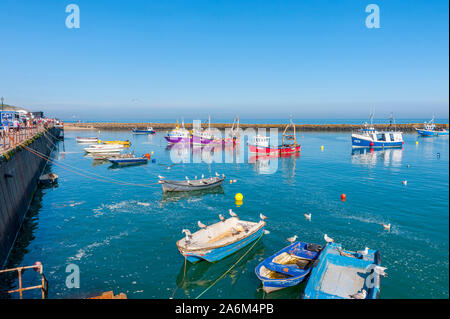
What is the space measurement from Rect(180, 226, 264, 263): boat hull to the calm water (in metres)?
0.60

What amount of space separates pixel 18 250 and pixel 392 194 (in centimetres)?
4175

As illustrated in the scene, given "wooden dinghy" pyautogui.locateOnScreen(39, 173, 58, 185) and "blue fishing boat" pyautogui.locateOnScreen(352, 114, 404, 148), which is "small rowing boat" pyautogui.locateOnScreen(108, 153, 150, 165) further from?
"blue fishing boat" pyautogui.locateOnScreen(352, 114, 404, 148)

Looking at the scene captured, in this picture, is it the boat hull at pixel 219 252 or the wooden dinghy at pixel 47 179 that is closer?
the boat hull at pixel 219 252

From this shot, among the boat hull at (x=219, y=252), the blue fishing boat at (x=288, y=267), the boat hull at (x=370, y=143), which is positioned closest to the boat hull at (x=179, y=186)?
the boat hull at (x=219, y=252)

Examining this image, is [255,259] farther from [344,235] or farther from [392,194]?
[392,194]

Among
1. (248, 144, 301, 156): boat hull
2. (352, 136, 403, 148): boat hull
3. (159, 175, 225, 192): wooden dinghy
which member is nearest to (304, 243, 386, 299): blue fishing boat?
(159, 175, 225, 192): wooden dinghy

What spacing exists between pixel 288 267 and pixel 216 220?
11728 millimetres

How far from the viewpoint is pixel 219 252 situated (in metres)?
19.7

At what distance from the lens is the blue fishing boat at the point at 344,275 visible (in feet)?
47.5

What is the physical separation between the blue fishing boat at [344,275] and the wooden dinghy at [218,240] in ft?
19.4

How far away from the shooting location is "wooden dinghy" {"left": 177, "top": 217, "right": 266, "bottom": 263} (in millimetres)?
18734

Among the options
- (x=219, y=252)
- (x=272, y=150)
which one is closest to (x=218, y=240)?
(x=219, y=252)

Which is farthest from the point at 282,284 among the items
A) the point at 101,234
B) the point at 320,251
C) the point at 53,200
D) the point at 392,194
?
the point at 53,200

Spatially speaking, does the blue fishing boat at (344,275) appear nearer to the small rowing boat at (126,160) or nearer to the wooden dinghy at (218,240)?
the wooden dinghy at (218,240)
